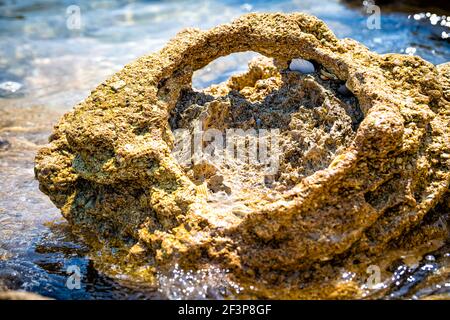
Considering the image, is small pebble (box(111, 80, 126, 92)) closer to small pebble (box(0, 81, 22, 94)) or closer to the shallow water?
the shallow water

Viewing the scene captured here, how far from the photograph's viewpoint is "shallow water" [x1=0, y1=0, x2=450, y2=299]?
10.9 ft

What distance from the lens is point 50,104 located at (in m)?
7.40

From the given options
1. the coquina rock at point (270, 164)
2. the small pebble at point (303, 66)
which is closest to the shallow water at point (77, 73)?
the coquina rock at point (270, 164)

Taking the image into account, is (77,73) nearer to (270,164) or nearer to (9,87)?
(9,87)

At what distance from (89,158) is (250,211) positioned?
114 centimetres

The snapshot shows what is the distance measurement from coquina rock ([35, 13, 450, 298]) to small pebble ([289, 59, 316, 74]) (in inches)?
1.2

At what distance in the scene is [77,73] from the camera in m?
8.41

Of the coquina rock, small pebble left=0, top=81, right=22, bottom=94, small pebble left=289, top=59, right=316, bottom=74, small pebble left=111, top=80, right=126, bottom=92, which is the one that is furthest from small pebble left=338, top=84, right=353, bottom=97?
small pebble left=0, top=81, right=22, bottom=94

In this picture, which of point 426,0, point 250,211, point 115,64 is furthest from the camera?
point 426,0

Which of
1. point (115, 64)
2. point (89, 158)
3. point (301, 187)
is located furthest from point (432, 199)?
point (115, 64)

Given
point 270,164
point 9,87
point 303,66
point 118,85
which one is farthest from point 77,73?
Result: point 270,164

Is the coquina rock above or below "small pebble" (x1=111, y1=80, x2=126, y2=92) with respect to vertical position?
below
